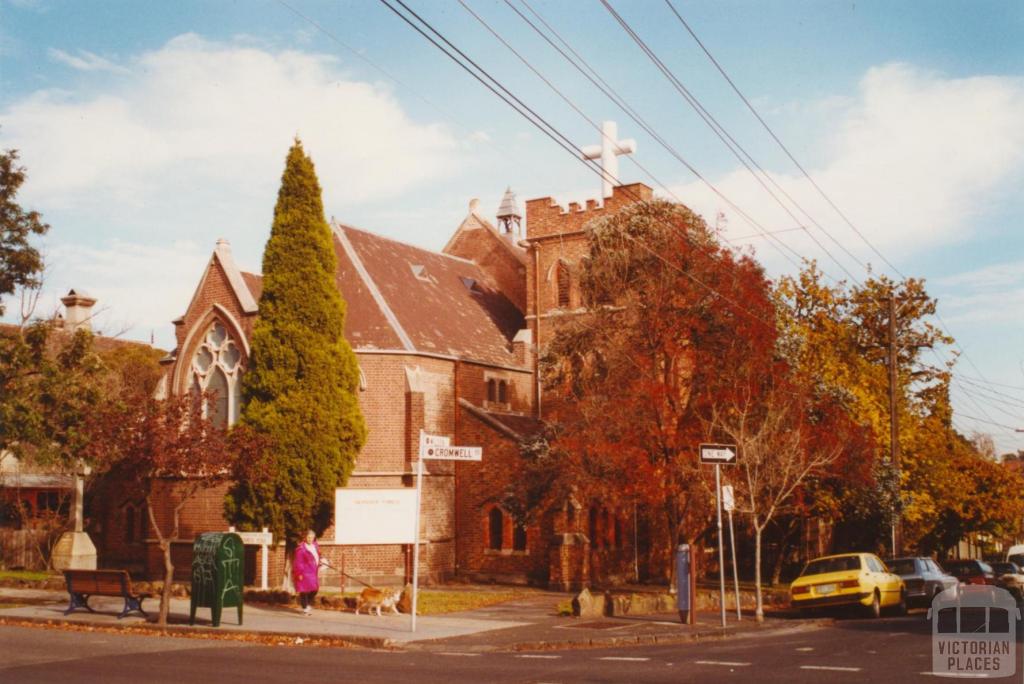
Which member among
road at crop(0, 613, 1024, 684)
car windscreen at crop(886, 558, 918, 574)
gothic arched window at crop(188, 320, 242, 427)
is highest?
gothic arched window at crop(188, 320, 242, 427)

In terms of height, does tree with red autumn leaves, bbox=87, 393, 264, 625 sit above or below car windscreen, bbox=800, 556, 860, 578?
above

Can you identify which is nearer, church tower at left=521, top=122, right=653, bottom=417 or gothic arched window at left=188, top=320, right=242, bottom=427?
gothic arched window at left=188, top=320, right=242, bottom=427

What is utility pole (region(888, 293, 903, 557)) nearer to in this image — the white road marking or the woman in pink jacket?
the woman in pink jacket

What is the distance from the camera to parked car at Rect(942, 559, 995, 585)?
28.6 meters

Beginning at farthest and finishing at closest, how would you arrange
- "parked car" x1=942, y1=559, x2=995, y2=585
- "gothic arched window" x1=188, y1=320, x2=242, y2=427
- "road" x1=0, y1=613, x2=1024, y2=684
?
"gothic arched window" x1=188, y1=320, x2=242, y2=427 < "parked car" x1=942, y1=559, x2=995, y2=585 < "road" x1=0, y1=613, x2=1024, y2=684

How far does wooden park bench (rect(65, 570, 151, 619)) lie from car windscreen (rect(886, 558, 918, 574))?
17.7 meters

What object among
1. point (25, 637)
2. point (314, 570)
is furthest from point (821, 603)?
point (25, 637)

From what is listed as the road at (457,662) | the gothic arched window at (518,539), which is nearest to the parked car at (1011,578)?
the gothic arched window at (518,539)

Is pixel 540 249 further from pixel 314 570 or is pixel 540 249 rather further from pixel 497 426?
pixel 314 570

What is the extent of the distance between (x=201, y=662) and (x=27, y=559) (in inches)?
998

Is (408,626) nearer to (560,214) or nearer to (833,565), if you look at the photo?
(833,565)

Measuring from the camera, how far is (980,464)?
47125 millimetres

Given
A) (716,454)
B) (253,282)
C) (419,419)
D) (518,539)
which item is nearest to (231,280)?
(253,282)

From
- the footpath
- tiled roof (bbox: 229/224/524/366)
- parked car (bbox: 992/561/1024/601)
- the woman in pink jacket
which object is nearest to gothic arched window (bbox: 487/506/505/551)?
tiled roof (bbox: 229/224/524/366)
